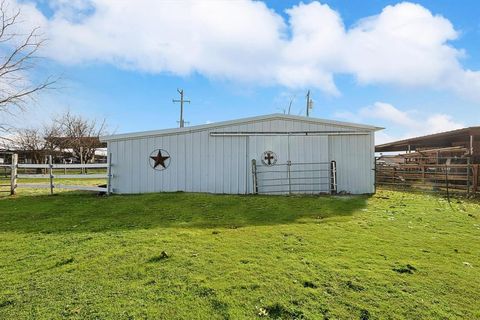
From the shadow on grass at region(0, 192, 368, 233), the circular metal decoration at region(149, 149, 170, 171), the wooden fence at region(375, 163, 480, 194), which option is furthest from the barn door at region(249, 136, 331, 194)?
the circular metal decoration at region(149, 149, 170, 171)

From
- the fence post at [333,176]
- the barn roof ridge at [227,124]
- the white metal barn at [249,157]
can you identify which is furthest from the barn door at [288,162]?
the barn roof ridge at [227,124]

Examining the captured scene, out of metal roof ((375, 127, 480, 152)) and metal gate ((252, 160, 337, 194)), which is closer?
metal gate ((252, 160, 337, 194))

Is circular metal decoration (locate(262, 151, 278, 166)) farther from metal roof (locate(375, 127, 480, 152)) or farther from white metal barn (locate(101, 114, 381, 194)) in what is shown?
metal roof (locate(375, 127, 480, 152))

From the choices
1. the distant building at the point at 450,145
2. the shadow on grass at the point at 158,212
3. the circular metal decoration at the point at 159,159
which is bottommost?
the shadow on grass at the point at 158,212

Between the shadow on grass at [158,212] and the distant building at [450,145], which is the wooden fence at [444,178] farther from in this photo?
the shadow on grass at [158,212]

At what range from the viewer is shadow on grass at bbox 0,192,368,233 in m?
6.14

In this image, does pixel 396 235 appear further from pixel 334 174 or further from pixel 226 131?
pixel 226 131

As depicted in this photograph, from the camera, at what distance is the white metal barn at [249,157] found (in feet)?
35.4

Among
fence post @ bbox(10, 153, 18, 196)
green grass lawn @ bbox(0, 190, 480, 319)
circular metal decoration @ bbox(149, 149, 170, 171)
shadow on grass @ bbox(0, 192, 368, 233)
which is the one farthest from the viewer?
fence post @ bbox(10, 153, 18, 196)

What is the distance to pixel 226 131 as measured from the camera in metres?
10.9

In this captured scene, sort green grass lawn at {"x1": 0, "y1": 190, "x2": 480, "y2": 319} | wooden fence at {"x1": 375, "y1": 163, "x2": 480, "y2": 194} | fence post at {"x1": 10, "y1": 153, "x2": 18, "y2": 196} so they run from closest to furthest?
green grass lawn at {"x1": 0, "y1": 190, "x2": 480, "y2": 319} → wooden fence at {"x1": 375, "y1": 163, "x2": 480, "y2": 194} → fence post at {"x1": 10, "y1": 153, "x2": 18, "y2": 196}

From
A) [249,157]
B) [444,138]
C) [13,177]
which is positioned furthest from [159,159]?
[444,138]

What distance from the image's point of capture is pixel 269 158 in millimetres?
10914

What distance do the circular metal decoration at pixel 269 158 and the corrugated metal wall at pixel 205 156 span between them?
144 mm
